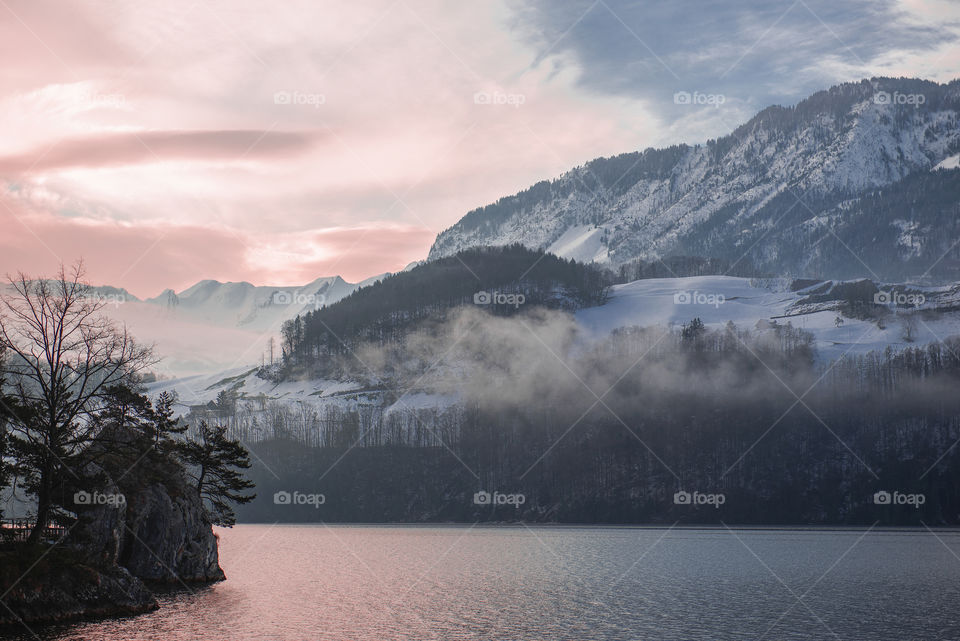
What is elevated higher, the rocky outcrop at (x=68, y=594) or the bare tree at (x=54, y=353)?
the bare tree at (x=54, y=353)

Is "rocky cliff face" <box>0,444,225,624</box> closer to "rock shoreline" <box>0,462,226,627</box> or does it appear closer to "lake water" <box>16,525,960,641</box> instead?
"rock shoreline" <box>0,462,226,627</box>

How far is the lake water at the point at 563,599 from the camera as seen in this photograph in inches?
2891

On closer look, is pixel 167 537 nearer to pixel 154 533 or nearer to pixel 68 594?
pixel 154 533

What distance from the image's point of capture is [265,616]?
81500 millimetres

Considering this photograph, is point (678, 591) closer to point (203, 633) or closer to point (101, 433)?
point (203, 633)

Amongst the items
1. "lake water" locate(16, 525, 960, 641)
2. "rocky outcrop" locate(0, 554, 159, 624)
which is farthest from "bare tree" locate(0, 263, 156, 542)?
"lake water" locate(16, 525, 960, 641)

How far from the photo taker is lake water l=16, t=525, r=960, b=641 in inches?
2891

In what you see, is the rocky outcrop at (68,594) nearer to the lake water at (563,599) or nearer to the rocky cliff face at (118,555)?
the rocky cliff face at (118,555)

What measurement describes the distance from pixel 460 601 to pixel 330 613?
15620 millimetres

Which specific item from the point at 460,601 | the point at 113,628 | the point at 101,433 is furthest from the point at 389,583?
the point at 113,628

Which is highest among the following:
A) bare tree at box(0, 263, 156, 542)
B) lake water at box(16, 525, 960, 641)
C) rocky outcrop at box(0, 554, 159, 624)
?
bare tree at box(0, 263, 156, 542)

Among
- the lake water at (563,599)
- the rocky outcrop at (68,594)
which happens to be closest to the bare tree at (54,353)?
the rocky outcrop at (68,594)

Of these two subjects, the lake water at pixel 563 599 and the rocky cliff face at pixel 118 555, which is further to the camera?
the lake water at pixel 563 599

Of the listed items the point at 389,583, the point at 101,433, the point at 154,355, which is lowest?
the point at 389,583
